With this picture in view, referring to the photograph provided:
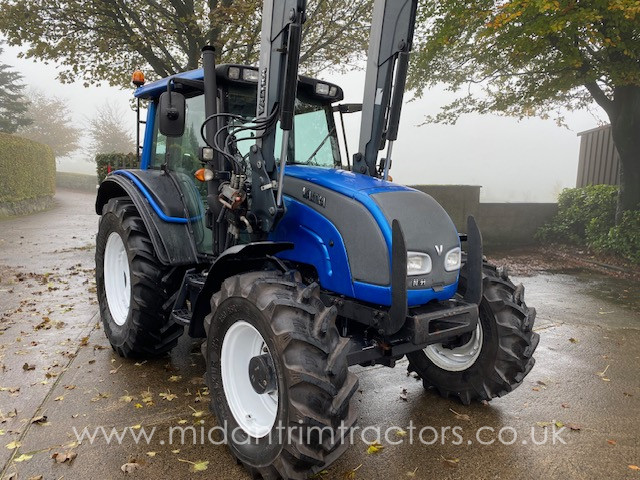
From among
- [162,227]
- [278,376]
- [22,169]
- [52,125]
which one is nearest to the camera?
[278,376]

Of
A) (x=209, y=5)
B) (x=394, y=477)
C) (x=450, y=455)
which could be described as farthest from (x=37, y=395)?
(x=209, y=5)

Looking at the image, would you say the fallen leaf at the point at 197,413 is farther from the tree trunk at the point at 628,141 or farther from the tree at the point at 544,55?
the tree trunk at the point at 628,141

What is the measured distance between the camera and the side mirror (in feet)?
9.74

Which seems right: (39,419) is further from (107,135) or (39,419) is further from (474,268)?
(107,135)

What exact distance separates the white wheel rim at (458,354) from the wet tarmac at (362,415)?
0.27m

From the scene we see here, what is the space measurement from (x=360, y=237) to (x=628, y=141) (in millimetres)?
10160

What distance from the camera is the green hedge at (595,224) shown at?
9867 millimetres

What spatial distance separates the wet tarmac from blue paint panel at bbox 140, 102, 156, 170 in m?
1.70

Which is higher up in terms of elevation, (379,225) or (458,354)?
(379,225)

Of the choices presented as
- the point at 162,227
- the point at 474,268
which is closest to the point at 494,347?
the point at 474,268

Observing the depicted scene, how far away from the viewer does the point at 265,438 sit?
2.48m

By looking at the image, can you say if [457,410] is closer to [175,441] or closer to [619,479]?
[619,479]

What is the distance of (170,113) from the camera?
2.97 meters

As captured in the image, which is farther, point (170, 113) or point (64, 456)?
point (170, 113)
